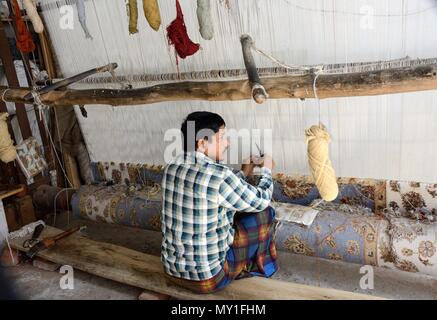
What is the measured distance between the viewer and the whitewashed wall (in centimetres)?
216

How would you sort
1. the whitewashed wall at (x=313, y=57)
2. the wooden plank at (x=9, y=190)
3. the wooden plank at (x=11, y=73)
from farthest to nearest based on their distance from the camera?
1. the wooden plank at (x=11, y=73)
2. the wooden plank at (x=9, y=190)
3. the whitewashed wall at (x=313, y=57)

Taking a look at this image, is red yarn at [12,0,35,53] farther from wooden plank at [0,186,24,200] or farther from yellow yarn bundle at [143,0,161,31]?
yellow yarn bundle at [143,0,161,31]

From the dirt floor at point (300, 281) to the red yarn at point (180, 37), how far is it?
1.52 metres

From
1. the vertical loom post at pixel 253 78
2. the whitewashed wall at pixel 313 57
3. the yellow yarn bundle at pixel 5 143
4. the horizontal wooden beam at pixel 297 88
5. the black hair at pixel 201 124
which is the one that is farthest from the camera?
the yellow yarn bundle at pixel 5 143

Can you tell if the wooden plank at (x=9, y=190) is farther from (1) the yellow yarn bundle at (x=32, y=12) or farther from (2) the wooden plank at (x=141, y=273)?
(1) the yellow yarn bundle at (x=32, y=12)

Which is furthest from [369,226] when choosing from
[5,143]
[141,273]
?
[5,143]

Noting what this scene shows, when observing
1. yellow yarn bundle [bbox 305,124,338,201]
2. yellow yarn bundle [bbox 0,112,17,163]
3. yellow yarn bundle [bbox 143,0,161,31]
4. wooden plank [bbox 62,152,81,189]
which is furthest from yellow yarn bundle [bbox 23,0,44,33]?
yellow yarn bundle [bbox 305,124,338,201]

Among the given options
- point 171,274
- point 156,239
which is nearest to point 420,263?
point 171,274

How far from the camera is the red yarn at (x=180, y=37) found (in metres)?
2.59

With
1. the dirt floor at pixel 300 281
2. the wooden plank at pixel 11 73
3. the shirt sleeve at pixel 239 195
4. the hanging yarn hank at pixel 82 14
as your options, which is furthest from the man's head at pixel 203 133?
the wooden plank at pixel 11 73

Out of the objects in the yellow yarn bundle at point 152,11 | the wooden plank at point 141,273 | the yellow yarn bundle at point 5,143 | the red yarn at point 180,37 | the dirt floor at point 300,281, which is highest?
the yellow yarn bundle at point 152,11

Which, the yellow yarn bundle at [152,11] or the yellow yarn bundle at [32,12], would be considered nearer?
the yellow yarn bundle at [152,11]

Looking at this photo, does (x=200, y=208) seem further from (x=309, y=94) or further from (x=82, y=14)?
(x=82, y=14)
